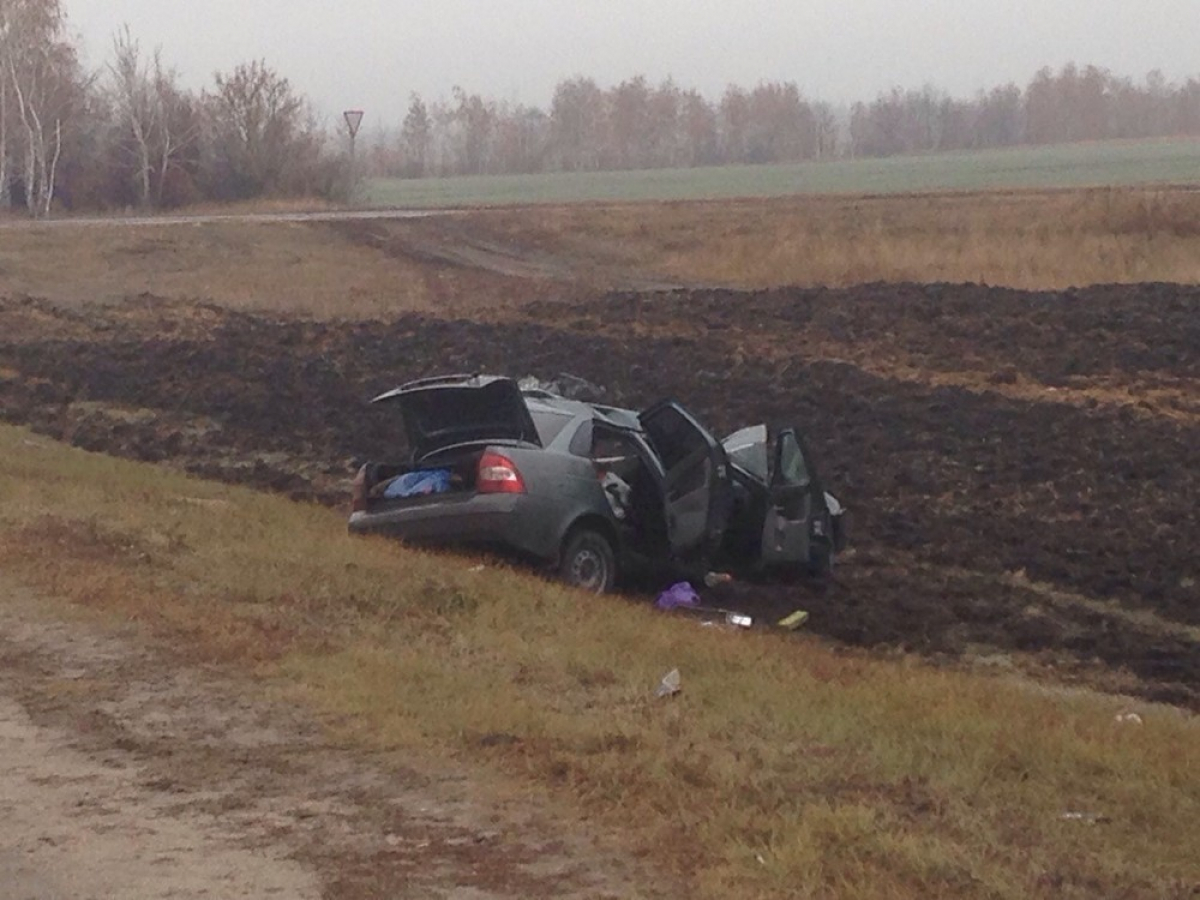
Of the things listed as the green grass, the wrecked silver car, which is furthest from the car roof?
the green grass

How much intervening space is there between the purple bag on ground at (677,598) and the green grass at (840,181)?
154ft

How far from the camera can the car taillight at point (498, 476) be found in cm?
1165

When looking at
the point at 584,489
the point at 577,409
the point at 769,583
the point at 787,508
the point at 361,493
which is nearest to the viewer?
the point at 584,489

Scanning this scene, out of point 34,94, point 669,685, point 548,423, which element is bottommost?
point 669,685

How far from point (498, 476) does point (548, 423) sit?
891mm

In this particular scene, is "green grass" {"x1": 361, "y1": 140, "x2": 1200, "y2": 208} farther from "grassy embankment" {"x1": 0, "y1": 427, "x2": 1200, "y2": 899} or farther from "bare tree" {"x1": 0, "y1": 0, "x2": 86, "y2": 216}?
"grassy embankment" {"x1": 0, "y1": 427, "x2": 1200, "y2": 899}

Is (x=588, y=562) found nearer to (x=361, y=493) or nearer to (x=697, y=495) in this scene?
(x=697, y=495)

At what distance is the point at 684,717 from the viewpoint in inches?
303

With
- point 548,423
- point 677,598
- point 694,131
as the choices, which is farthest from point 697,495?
point 694,131

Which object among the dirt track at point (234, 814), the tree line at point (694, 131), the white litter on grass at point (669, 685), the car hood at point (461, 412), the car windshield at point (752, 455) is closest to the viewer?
the dirt track at point (234, 814)

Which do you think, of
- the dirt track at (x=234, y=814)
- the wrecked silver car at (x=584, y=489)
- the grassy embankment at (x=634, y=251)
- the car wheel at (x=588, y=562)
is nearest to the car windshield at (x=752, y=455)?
the wrecked silver car at (x=584, y=489)

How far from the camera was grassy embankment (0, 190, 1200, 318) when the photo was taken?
122ft

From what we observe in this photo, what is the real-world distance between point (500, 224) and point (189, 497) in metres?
32.7

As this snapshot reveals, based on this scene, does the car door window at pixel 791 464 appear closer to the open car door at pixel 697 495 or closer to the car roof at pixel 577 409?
the open car door at pixel 697 495
